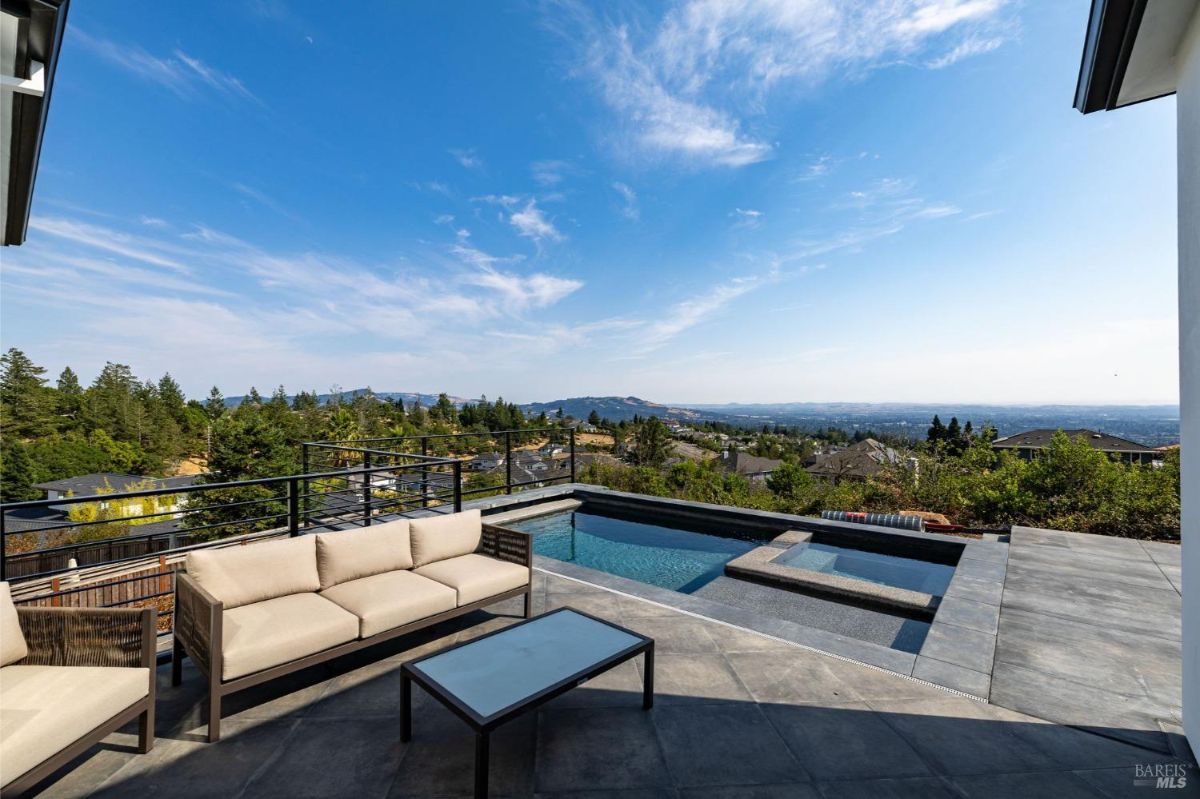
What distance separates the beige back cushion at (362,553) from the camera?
10.3 ft

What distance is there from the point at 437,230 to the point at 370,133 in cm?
354

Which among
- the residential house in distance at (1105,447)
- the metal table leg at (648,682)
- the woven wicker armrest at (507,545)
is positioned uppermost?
the residential house in distance at (1105,447)

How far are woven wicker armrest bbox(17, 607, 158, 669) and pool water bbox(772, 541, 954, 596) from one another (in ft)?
15.8

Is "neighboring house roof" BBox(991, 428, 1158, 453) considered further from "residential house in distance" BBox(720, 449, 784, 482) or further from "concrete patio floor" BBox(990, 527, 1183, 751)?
"residential house in distance" BBox(720, 449, 784, 482)

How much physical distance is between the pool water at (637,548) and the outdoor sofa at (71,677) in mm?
3921

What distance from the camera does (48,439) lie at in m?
34.5

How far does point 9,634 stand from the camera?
2.01 meters

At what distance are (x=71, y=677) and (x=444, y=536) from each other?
2.03 meters

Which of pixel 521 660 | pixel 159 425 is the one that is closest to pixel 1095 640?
pixel 521 660

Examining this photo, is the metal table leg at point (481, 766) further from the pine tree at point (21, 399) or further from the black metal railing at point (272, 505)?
the pine tree at point (21, 399)

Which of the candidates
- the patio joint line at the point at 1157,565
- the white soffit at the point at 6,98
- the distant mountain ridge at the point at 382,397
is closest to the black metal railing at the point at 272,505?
the white soffit at the point at 6,98

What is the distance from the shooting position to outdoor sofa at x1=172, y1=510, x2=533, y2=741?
2340mm

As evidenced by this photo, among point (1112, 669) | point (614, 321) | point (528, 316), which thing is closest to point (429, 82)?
point (528, 316)

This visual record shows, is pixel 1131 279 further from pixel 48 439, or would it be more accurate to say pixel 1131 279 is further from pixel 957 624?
pixel 48 439
